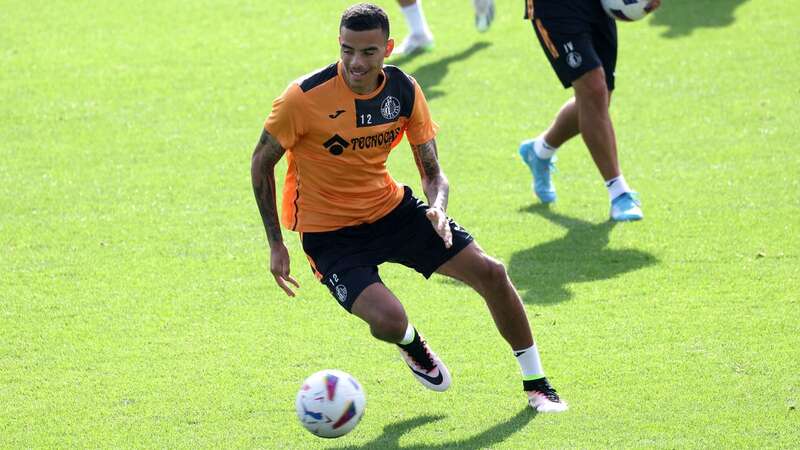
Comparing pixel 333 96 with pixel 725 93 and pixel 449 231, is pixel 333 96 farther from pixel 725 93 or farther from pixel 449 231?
pixel 725 93

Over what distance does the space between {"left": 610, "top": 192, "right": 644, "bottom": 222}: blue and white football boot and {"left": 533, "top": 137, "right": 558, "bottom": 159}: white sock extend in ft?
2.33

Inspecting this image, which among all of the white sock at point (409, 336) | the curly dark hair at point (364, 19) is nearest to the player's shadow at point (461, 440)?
the white sock at point (409, 336)

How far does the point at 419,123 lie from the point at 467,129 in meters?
5.00

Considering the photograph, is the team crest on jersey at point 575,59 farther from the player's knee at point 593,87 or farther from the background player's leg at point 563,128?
the background player's leg at point 563,128

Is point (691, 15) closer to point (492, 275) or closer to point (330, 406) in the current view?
point (492, 275)

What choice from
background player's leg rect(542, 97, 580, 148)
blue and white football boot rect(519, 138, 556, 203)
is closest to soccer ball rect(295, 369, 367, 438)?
blue and white football boot rect(519, 138, 556, 203)

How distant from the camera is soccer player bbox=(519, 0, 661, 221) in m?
8.88

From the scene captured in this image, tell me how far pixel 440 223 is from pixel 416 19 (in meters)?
7.66

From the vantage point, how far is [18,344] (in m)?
7.18

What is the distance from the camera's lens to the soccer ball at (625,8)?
888 cm

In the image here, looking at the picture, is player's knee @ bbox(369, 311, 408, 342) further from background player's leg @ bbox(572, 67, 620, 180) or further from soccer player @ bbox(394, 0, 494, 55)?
soccer player @ bbox(394, 0, 494, 55)

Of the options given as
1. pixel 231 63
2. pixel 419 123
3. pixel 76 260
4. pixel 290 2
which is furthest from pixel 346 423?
pixel 290 2

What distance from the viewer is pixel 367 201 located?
20.5 feet

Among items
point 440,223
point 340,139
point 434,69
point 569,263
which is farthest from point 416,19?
point 440,223
